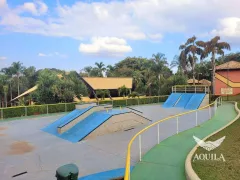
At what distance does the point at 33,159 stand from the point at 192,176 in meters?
6.62

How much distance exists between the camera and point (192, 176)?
471 centimetres

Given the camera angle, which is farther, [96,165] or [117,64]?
[117,64]

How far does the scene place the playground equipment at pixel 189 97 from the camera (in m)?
25.4

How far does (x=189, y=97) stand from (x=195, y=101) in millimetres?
1791

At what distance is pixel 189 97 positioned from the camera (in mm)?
27609

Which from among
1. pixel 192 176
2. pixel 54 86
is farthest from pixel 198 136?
pixel 54 86

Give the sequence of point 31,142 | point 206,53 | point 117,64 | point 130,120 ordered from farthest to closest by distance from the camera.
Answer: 1. point 117,64
2. point 206,53
3. point 130,120
4. point 31,142

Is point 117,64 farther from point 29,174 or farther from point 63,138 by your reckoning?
point 29,174

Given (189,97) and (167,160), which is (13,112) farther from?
(189,97)

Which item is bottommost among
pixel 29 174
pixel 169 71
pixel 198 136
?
pixel 29 174

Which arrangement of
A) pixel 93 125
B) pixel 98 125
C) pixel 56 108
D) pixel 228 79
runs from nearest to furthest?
pixel 98 125 < pixel 93 125 < pixel 56 108 < pixel 228 79

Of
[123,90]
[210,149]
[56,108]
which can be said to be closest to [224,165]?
[210,149]

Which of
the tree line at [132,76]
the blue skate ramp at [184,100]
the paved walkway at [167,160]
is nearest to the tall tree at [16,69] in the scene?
the tree line at [132,76]

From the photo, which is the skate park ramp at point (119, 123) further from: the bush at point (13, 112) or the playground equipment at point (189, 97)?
the bush at point (13, 112)
